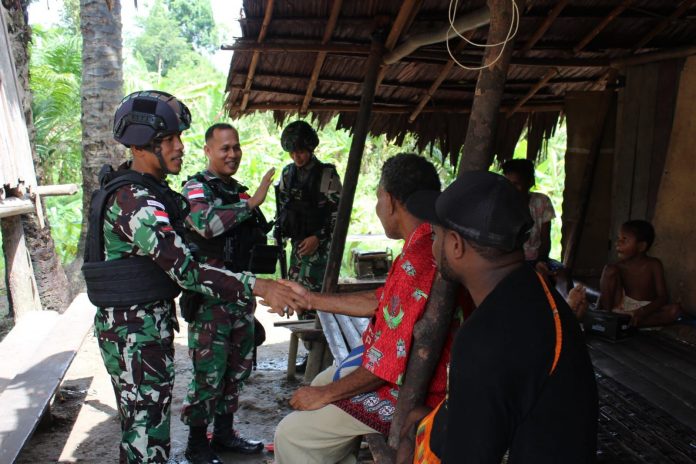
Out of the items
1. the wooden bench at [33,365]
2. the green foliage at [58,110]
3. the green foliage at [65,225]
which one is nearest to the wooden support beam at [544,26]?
the wooden bench at [33,365]

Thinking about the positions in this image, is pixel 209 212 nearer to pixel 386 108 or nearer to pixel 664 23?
pixel 386 108

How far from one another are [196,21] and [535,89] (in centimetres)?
3466

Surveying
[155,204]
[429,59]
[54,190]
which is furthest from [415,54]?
[54,190]

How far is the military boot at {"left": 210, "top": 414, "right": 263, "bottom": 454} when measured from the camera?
425cm

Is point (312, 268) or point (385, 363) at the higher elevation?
point (385, 363)

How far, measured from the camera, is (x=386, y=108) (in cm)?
659

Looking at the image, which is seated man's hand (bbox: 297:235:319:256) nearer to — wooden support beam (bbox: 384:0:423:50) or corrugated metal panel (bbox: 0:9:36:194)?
wooden support beam (bbox: 384:0:423:50)

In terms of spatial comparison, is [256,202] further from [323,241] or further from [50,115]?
[50,115]

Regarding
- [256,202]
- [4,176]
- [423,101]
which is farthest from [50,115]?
[256,202]

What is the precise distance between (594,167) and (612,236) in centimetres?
79

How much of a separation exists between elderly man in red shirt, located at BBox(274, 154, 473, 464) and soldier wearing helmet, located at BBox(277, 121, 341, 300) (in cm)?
320

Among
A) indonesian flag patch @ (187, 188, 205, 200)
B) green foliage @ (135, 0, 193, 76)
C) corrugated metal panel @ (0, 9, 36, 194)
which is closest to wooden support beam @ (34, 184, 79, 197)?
corrugated metal panel @ (0, 9, 36, 194)

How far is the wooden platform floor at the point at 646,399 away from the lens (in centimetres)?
270

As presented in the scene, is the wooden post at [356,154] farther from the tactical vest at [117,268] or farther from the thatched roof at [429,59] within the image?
the tactical vest at [117,268]
